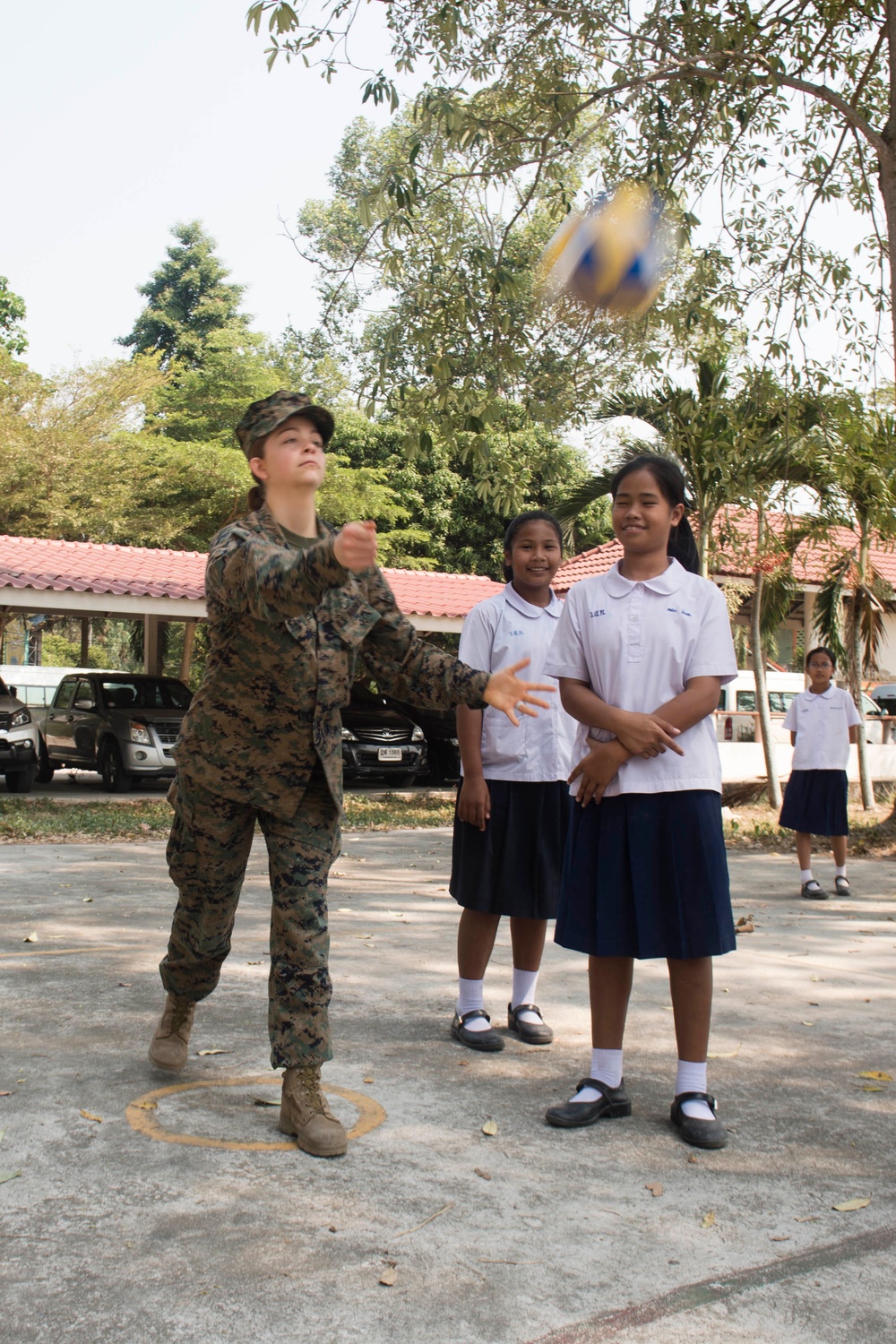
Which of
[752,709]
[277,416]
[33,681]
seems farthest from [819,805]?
[33,681]

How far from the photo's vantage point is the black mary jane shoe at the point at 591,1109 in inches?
144

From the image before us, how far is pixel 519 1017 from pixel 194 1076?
1.29 m

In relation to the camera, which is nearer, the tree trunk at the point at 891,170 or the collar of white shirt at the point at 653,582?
the collar of white shirt at the point at 653,582

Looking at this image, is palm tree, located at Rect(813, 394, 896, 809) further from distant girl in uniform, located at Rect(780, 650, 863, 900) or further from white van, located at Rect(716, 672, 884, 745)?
distant girl in uniform, located at Rect(780, 650, 863, 900)

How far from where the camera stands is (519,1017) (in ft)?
15.5

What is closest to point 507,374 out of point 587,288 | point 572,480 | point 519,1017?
point 587,288

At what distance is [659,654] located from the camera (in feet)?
12.5

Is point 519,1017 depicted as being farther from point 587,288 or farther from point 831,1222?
point 587,288

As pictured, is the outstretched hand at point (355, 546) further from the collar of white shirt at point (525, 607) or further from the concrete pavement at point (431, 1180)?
the collar of white shirt at point (525, 607)

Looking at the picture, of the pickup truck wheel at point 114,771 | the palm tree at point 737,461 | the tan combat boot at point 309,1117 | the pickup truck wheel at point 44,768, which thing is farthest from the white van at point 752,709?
the tan combat boot at point 309,1117

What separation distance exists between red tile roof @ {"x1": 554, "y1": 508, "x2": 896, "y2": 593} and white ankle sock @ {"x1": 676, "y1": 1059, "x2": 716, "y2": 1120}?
600 cm

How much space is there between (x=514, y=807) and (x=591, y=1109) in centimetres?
123

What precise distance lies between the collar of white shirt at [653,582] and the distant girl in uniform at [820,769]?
5453 mm

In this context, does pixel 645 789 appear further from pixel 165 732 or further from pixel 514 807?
pixel 165 732
